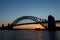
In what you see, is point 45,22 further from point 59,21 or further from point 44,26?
point 59,21

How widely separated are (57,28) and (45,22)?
8853mm

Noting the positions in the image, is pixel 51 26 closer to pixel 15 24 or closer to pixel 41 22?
pixel 41 22

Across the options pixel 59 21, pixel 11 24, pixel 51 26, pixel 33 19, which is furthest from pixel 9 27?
pixel 59 21

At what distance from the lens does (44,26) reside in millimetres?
117875

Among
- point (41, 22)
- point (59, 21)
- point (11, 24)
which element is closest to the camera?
point (59, 21)

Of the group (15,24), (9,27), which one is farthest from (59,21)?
(9,27)

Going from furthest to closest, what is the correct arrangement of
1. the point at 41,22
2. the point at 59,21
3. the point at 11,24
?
1. the point at 11,24
2. the point at 41,22
3. the point at 59,21

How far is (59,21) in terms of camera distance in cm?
9994

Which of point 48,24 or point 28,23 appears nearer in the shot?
point 28,23

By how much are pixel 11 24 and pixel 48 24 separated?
85.4 feet

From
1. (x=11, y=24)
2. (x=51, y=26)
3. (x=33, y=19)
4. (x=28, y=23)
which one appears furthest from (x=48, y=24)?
(x=11, y=24)

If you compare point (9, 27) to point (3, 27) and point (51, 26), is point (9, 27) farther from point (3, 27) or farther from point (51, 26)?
point (51, 26)

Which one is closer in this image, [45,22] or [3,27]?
[45,22]

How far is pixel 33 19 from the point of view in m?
117
